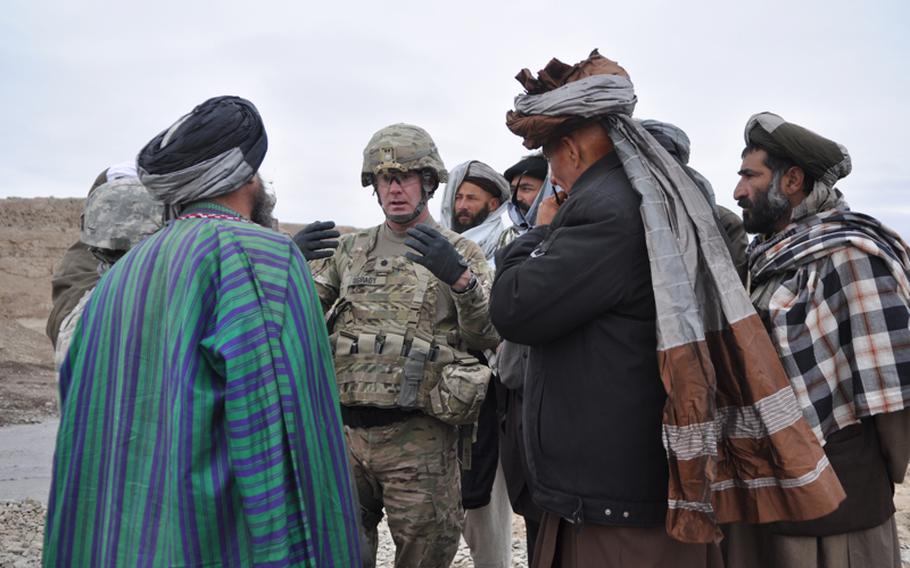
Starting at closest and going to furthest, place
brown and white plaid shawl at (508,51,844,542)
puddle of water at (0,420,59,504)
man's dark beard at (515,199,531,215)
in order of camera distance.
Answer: brown and white plaid shawl at (508,51,844,542), man's dark beard at (515,199,531,215), puddle of water at (0,420,59,504)

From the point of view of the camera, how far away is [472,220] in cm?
518

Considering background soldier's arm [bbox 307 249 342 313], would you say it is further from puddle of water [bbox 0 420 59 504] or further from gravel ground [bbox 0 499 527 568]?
puddle of water [bbox 0 420 59 504]

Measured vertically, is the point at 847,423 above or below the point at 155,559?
above

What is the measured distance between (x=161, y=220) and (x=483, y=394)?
4.69ft

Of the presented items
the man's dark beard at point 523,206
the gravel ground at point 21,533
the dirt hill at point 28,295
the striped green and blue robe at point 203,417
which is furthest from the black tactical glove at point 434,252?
the dirt hill at point 28,295

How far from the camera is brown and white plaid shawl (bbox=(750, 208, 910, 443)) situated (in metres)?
2.74

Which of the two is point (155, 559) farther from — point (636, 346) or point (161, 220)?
point (636, 346)

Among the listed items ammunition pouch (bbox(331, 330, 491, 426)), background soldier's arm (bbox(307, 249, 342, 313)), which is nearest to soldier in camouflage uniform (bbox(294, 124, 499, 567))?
ammunition pouch (bbox(331, 330, 491, 426))

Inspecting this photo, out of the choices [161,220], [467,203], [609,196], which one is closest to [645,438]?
[609,196]

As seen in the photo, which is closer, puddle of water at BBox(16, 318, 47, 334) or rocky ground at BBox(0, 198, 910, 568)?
rocky ground at BBox(0, 198, 910, 568)

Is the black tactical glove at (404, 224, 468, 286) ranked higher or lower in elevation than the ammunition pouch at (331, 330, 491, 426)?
higher

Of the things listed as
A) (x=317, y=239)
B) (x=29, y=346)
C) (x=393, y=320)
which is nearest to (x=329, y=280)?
(x=317, y=239)

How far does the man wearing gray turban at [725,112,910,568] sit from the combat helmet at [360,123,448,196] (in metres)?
1.46

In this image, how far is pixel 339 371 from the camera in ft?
10.9
